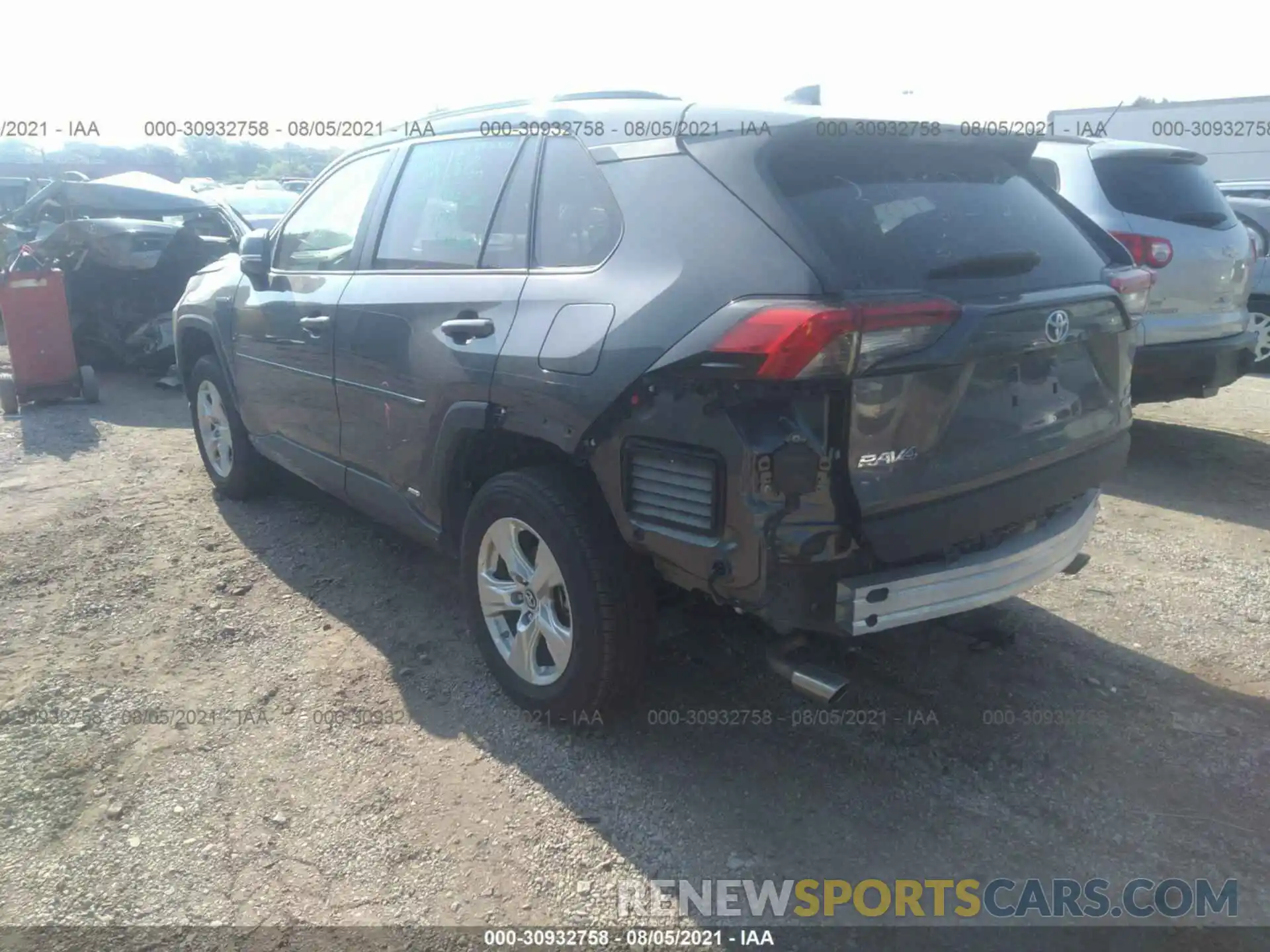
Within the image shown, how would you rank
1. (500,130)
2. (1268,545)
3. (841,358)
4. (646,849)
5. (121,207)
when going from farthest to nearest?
(121,207), (1268,545), (500,130), (646,849), (841,358)

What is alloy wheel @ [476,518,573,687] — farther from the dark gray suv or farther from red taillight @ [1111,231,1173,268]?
red taillight @ [1111,231,1173,268]

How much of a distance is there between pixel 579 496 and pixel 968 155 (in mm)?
1589

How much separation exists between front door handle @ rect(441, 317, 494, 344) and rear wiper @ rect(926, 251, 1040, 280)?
138cm

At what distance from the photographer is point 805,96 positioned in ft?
10.7

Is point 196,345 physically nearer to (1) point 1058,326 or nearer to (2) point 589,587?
(2) point 589,587

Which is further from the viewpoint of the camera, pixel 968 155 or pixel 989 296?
pixel 968 155

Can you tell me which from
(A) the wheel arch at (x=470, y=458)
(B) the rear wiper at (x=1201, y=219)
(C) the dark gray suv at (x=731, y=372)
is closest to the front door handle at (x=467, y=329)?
(C) the dark gray suv at (x=731, y=372)

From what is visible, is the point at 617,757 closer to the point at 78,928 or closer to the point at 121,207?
the point at 78,928

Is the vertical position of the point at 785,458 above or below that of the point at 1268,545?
above

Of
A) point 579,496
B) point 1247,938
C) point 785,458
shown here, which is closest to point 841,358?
point 785,458

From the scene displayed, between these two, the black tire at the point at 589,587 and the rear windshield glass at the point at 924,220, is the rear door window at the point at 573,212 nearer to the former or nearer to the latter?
the rear windshield glass at the point at 924,220

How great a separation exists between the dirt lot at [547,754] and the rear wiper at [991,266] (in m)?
1.36

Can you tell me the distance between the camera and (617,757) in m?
3.18

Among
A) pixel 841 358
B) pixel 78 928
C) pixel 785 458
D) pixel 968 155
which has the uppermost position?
pixel 968 155
